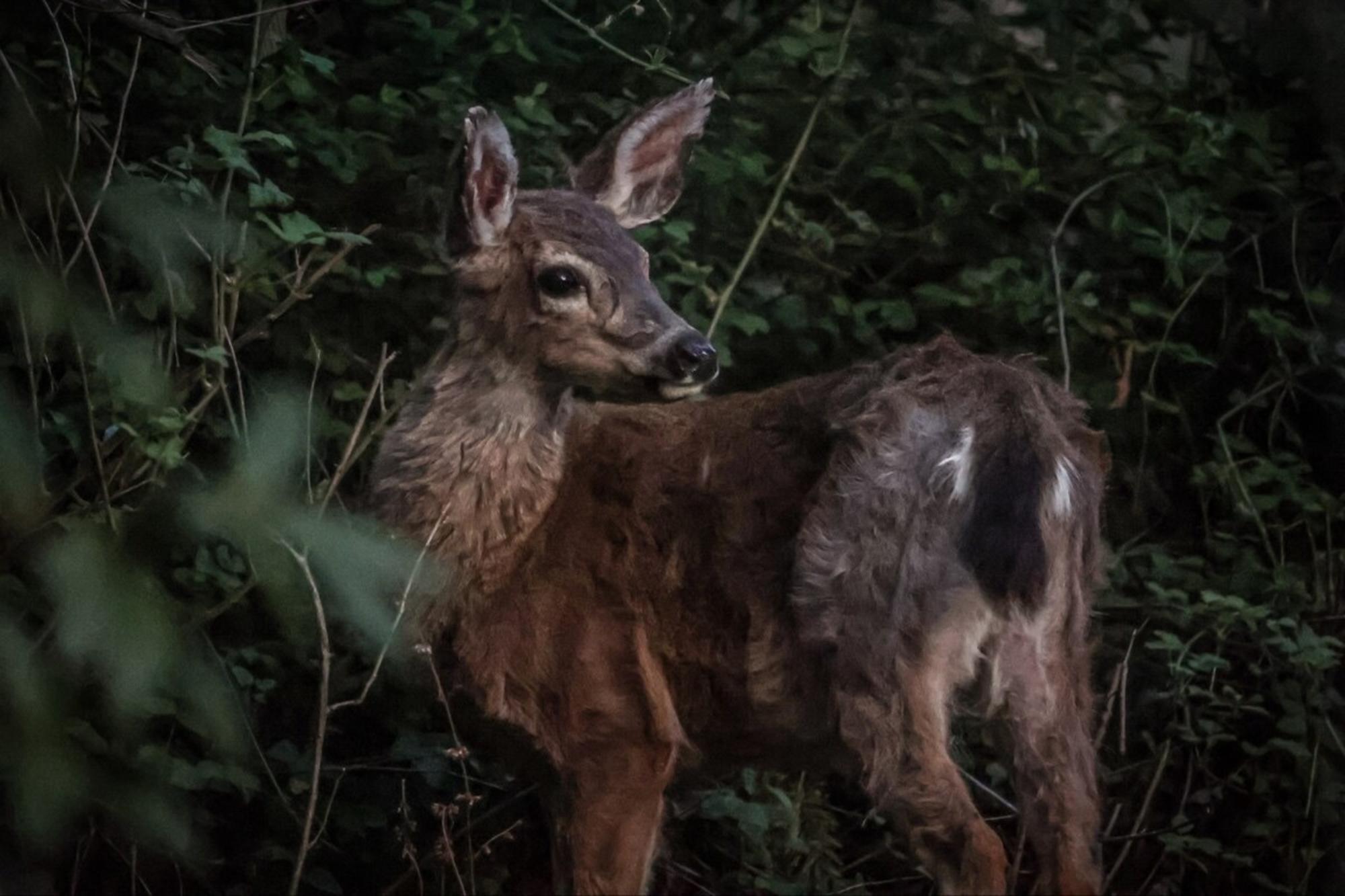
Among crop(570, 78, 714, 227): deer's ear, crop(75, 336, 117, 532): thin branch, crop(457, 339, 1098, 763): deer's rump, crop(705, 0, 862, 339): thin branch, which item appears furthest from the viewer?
crop(705, 0, 862, 339): thin branch

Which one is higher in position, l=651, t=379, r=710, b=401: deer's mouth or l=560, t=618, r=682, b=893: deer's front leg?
l=651, t=379, r=710, b=401: deer's mouth

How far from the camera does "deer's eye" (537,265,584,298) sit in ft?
14.1

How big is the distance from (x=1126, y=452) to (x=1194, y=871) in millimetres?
1361

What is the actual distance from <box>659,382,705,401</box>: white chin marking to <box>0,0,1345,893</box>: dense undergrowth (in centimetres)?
67

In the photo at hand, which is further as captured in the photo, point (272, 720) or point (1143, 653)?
point (1143, 653)

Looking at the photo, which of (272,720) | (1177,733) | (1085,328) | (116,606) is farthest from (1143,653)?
(116,606)

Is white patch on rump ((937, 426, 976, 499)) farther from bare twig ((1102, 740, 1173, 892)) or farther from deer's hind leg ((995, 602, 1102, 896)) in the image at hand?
bare twig ((1102, 740, 1173, 892))

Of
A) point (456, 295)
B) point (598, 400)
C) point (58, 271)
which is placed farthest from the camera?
point (598, 400)

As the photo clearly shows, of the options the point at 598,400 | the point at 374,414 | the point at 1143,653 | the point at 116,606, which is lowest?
the point at 1143,653

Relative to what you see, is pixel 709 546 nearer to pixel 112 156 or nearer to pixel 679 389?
pixel 679 389

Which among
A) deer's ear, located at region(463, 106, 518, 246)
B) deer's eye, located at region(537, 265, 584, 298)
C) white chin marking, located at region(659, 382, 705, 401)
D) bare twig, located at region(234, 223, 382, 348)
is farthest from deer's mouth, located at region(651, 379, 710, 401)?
bare twig, located at region(234, 223, 382, 348)

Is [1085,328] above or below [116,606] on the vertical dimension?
below

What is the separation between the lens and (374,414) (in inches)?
216

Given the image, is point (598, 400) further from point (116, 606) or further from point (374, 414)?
point (116, 606)
